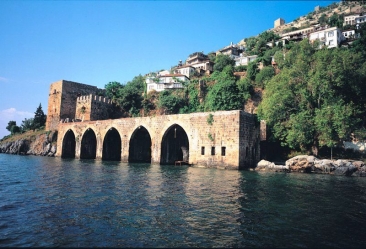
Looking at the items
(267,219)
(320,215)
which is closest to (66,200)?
(267,219)

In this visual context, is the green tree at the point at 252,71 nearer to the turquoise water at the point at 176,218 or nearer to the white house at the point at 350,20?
the turquoise water at the point at 176,218

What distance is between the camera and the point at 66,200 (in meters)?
9.91

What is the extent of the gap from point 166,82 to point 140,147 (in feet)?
81.2

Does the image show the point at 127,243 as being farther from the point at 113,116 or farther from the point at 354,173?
the point at 113,116

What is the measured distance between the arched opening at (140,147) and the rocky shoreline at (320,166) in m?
18.2

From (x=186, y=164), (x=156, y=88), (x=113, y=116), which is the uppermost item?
(x=156, y=88)

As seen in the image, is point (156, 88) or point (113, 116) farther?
point (156, 88)

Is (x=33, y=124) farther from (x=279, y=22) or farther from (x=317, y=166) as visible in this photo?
(x=279, y=22)

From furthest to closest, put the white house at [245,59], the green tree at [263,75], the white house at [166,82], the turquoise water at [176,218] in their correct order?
1. the white house at [245,59]
2. the white house at [166,82]
3. the green tree at [263,75]
4. the turquoise water at [176,218]

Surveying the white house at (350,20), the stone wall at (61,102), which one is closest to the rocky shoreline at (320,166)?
the stone wall at (61,102)

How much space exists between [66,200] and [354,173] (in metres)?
23.7

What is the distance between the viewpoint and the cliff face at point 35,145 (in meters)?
48.0

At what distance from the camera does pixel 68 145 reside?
45688mm

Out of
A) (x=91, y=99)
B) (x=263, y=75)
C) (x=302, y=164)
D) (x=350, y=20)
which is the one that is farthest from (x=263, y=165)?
(x=350, y=20)
